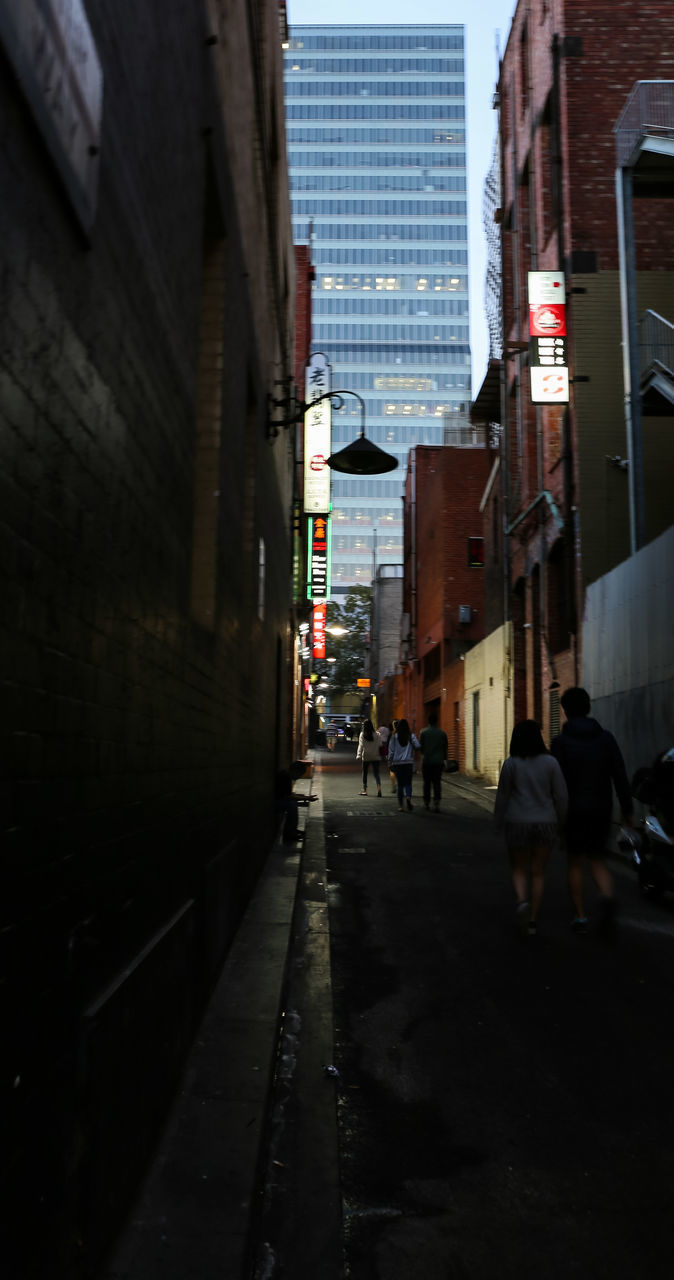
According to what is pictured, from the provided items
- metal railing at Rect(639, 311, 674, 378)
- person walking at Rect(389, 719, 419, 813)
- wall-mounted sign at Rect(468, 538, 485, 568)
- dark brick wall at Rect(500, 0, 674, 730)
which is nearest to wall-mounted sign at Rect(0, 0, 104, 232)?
metal railing at Rect(639, 311, 674, 378)

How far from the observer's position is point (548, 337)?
1862 cm

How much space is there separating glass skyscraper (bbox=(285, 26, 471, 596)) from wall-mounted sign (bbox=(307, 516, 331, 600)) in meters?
98.6

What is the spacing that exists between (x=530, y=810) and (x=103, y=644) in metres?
5.21

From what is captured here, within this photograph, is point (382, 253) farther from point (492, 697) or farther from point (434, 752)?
point (434, 752)

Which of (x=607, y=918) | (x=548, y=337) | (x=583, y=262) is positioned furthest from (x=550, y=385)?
(x=607, y=918)

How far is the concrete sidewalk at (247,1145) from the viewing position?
2842mm

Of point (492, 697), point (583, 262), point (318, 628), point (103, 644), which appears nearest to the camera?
point (103, 644)

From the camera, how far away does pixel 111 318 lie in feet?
9.25

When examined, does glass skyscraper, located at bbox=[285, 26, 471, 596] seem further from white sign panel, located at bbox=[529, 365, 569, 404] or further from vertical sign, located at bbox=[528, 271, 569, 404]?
white sign panel, located at bbox=[529, 365, 569, 404]

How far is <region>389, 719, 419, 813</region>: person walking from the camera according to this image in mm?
18078

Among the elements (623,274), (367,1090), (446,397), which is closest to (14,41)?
(367,1090)

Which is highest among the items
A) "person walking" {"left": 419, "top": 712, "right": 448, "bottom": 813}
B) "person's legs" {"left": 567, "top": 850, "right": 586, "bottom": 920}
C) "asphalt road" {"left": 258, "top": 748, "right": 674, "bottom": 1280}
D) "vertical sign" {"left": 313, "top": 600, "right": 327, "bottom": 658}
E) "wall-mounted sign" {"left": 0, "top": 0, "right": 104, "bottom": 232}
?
"vertical sign" {"left": 313, "top": 600, "right": 327, "bottom": 658}

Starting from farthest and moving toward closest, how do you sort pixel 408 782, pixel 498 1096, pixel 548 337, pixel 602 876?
pixel 548 337
pixel 408 782
pixel 602 876
pixel 498 1096

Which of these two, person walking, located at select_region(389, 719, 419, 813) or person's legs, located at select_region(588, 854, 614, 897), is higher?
person walking, located at select_region(389, 719, 419, 813)
